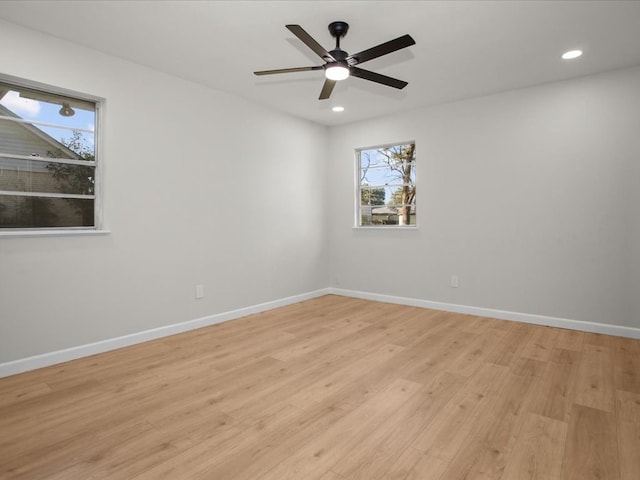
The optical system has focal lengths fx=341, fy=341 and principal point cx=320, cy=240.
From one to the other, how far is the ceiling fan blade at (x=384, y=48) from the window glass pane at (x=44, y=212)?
2.57 meters

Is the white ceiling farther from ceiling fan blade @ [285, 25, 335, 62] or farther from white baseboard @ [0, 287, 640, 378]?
white baseboard @ [0, 287, 640, 378]

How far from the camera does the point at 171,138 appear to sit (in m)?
3.46

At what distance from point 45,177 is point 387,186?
393cm

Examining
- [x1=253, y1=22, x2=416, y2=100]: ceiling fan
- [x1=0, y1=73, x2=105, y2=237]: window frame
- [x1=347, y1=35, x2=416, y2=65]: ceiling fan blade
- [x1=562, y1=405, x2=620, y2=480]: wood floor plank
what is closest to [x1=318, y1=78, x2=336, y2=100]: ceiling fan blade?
[x1=253, y1=22, x2=416, y2=100]: ceiling fan

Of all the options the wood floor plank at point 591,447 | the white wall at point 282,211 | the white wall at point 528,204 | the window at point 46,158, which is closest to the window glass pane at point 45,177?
the window at point 46,158

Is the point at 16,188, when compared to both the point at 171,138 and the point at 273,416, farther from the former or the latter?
the point at 273,416

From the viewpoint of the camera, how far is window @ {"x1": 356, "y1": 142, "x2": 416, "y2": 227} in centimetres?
479

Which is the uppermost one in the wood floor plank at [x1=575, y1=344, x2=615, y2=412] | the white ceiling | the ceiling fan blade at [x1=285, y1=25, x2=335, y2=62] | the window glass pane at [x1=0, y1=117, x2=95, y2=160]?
the white ceiling

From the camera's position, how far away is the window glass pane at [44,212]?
2.63m

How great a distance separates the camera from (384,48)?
88.0 inches

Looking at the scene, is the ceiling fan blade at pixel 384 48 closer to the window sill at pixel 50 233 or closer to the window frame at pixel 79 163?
the window frame at pixel 79 163

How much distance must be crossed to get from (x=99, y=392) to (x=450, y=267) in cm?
382

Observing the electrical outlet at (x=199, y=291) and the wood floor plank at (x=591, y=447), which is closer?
the wood floor plank at (x=591, y=447)

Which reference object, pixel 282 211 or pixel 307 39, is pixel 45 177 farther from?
pixel 282 211
